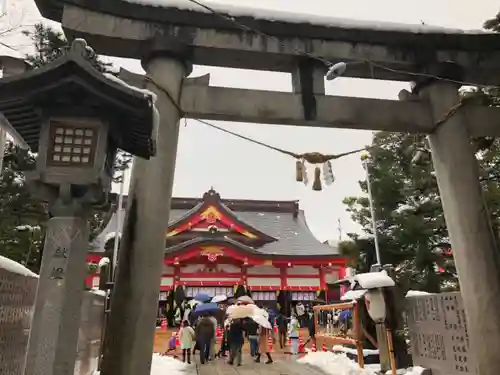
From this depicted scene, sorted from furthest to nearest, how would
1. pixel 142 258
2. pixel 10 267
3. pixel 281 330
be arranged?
pixel 281 330 → pixel 142 258 → pixel 10 267

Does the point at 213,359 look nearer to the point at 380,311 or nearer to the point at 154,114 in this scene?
the point at 380,311

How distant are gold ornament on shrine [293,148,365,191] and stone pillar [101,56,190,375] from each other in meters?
2.08


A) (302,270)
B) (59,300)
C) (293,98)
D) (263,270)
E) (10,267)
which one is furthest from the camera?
(302,270)

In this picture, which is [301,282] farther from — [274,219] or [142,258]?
[142,258]

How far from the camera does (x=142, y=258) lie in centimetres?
467

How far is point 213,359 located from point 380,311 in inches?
270

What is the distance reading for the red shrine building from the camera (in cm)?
2158

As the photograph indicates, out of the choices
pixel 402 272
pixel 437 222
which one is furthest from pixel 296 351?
pixel 437 222

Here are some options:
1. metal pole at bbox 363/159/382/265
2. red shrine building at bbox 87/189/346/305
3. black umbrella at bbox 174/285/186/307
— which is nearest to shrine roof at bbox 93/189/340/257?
red shrine building at bbox 87/189/346/305

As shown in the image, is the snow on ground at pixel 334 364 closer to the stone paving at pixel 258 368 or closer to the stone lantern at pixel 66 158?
the stone paving at pixel 258 368

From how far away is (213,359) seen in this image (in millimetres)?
13000

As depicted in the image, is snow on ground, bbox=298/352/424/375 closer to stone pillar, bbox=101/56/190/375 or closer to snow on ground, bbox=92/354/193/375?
snow on ground, bbox=92/354/193/375

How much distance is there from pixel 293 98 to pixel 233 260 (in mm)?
17199

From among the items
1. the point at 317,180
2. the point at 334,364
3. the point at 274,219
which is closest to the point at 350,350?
the point at 334,364
